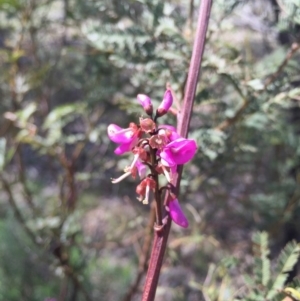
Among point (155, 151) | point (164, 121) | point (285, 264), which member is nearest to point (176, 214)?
point (155, 151)

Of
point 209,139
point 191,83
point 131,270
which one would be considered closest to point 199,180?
point 209,139

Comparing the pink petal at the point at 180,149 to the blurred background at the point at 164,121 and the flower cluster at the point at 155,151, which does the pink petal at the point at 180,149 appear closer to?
the flower cluster at the point at 155,151

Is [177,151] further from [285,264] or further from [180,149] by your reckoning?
[285,264]

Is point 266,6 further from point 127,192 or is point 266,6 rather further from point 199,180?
point 127,192

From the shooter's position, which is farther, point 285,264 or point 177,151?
point 285,264

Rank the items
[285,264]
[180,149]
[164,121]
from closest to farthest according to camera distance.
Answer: [180,149] < [285,264] < [164,121]
